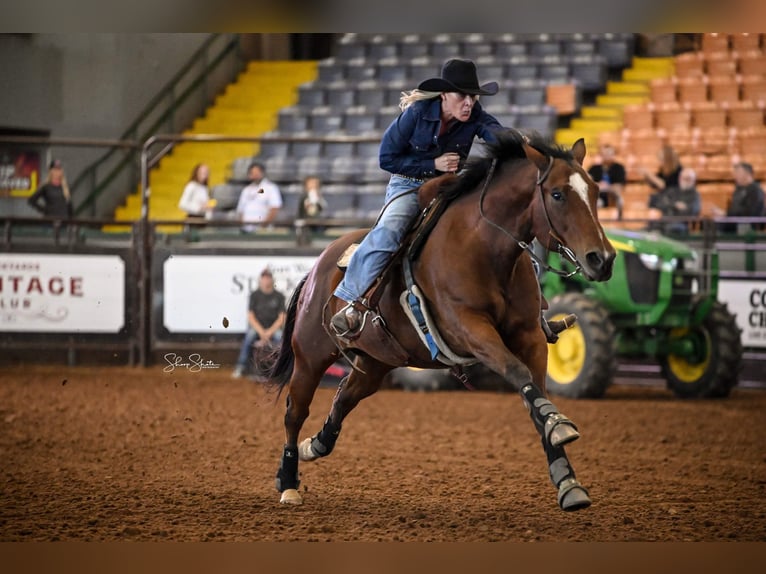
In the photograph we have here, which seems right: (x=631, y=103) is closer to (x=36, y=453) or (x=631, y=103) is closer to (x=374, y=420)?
(x=374, y=420)

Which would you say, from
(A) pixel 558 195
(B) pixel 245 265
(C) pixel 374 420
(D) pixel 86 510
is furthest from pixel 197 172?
(A) pixel 558 195

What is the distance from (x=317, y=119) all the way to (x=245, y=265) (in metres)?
2.52

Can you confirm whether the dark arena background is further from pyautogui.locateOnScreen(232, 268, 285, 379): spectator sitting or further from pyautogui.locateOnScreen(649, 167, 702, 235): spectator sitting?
pyautogui.locateOnScreen(232, 268, 285, 379): spectator sitting

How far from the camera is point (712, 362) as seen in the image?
1016 cm

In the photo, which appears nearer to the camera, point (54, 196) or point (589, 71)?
point (54, 196)

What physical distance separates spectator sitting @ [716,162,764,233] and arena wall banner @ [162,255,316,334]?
13.4 ft

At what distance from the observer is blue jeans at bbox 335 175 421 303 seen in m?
5.18

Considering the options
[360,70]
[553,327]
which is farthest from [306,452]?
[360,70]

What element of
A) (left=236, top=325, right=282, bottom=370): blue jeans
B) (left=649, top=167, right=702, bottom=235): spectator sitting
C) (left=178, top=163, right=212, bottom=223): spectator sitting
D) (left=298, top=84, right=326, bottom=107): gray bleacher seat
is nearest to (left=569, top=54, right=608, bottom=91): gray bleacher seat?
(left=649, top=167, right=702, bottom=235): spectator sitting

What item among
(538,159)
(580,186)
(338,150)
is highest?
(338,150)

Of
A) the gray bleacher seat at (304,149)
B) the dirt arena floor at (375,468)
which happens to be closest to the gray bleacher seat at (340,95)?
the gray bleacher seat at (304,149)

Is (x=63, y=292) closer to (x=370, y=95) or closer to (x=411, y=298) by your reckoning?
(x=370, y=95)

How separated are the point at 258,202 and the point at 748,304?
487 centimetres

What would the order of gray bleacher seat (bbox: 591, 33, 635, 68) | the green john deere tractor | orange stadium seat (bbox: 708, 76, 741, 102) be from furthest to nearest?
1. gray bleacher seat (bbox: 591, 33, 635, 68)
2. orange stadium seat (bbox: 708, 76, 741, 102)
3. the green john deere tractor
